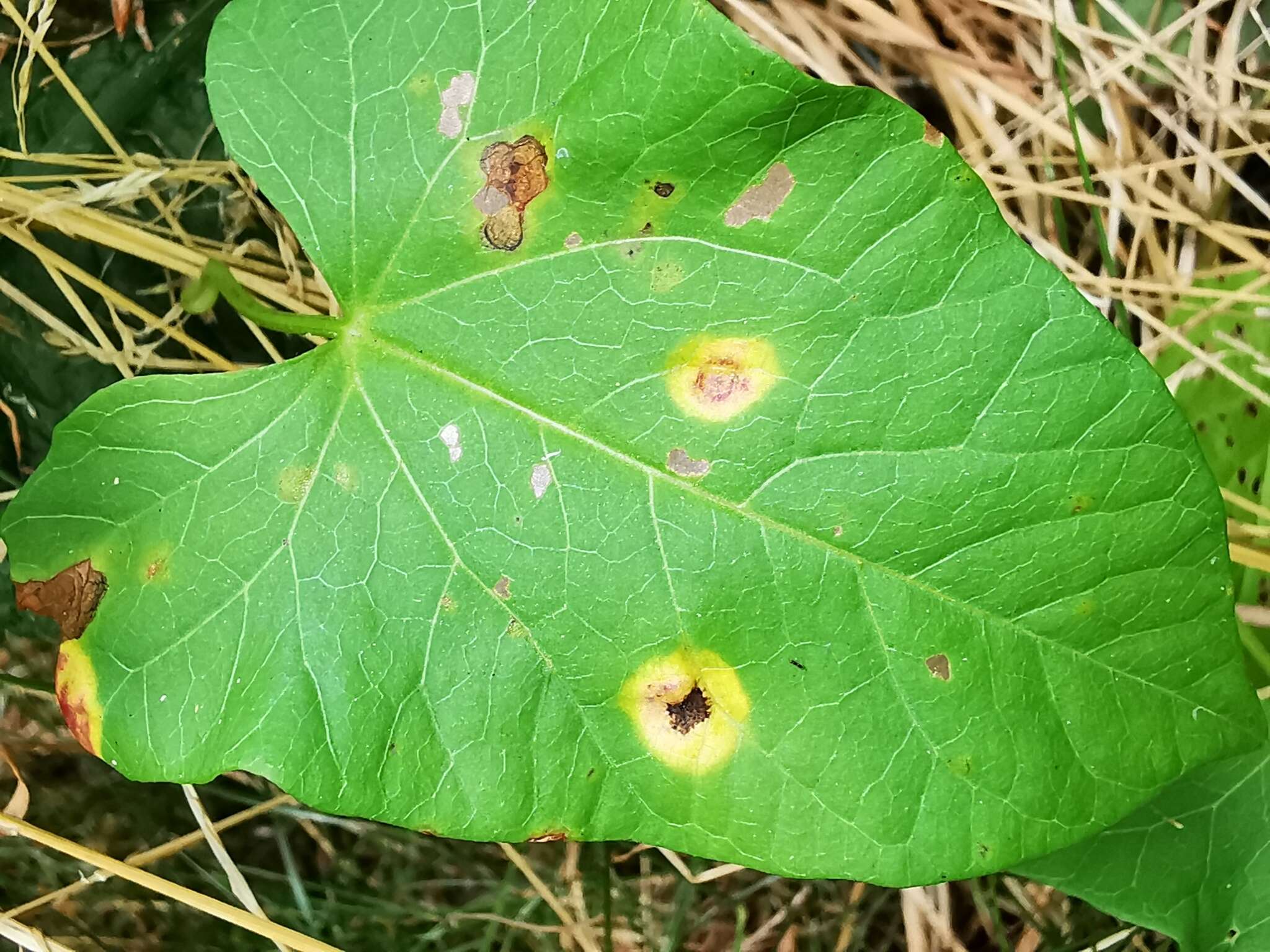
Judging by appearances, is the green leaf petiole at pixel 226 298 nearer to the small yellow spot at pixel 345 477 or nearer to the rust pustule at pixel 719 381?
the small yellow spot at pixel 345 477

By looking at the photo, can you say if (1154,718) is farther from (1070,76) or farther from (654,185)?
Answer: (1070,76)

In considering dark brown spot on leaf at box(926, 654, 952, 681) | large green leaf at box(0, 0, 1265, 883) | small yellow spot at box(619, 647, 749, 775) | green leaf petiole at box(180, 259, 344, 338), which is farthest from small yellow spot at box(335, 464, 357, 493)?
dark brown spot on leaf at box(926, 654, 952, 681)

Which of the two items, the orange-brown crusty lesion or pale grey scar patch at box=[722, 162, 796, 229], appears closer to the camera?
pale grey scar patch at box=[722, 162, 796, 229]

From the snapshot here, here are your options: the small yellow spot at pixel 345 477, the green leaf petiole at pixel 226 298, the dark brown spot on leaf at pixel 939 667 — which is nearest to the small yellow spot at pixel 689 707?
the dark brown spot on leaf at pixel 939 667

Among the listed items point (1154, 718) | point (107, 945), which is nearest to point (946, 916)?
point (1154, 718)

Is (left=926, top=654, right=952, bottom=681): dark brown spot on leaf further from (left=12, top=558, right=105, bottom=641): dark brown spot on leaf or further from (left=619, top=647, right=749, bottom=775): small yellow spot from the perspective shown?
(left=12, top=558, right=105, bottom=641): dark brown spot on leaf
